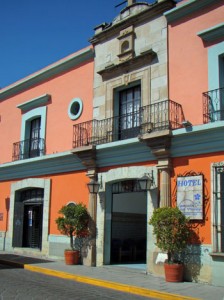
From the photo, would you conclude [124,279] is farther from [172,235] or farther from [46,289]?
[46,289]

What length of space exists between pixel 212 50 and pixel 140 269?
669 centimetres

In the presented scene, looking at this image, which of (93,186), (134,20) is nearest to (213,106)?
(134,20)

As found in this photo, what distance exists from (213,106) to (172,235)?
3539 mm

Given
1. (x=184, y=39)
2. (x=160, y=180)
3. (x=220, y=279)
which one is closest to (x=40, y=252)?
(x=160, y=180)

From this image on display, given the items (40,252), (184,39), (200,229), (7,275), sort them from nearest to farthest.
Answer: (200,229), (7,275), (184,39), (40,252)

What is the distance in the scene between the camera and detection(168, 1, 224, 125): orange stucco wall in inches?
442

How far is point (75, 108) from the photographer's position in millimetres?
15438

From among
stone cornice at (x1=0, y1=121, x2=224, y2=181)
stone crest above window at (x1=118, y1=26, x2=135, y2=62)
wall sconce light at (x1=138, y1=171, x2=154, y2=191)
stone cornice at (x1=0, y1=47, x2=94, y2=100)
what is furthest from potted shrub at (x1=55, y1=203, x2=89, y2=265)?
stone cornice at (x1=0, y1=47, x2=94, y2=100)

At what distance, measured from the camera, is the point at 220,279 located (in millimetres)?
9773

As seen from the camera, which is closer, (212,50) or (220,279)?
(220,279)

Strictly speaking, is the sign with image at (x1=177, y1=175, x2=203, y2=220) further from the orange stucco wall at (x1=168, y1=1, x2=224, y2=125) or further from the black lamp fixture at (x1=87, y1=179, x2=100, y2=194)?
the black lamp fixture at (x1=87, y1=179, x2=100, y2=194)

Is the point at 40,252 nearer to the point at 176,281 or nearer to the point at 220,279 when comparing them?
the point at 176,281

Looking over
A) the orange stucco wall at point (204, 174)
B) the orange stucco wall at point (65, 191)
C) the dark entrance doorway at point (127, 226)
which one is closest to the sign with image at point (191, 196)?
the orange stucco wall at point (204, 174)

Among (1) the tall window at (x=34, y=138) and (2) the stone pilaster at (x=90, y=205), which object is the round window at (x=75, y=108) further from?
(1) the tall window at (x=34, y=138)
